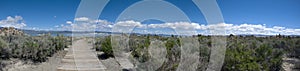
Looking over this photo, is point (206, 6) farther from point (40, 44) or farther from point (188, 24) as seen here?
point (40, 44)

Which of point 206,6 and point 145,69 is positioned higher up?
point 206,6

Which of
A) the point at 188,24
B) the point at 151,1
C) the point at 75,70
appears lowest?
the point at 75,70

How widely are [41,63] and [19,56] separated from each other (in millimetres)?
1140

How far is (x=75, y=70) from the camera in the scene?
32.0ft

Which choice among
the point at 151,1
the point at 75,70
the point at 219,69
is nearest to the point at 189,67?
the point at 219,69

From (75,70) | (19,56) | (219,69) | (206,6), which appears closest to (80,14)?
(75,70)

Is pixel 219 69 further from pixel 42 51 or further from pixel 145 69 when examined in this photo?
pixel 42 51

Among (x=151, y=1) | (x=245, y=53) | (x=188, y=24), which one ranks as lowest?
(x=245, y=53)

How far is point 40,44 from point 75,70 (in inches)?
171

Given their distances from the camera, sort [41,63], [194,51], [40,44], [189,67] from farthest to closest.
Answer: [40,44], [41,63], [194,51], [189,67]

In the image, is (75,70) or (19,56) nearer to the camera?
(75,70)

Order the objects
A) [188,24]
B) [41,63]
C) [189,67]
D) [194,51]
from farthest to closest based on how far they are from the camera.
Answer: [188,24] → [41,63] → [194,51] → [189,67]

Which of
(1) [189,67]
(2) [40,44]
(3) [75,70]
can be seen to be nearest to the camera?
(1) [189,67]

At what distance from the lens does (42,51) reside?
12141 millimetres
